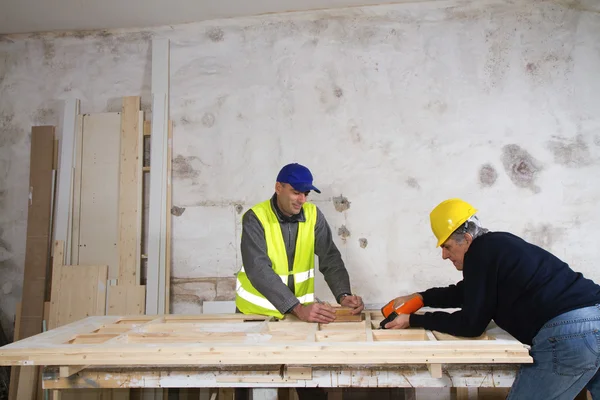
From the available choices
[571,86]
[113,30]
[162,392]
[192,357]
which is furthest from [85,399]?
[571,86]

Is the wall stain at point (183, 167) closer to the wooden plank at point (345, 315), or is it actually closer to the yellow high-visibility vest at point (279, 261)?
the yellow high-visibility vest at point (279, 261)

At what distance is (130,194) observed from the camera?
4.19 metres

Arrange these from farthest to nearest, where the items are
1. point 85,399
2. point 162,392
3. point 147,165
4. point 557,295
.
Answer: point 147,165 → point 162,392 → point 85,399 → point 557,295

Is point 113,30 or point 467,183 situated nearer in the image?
point 467,183

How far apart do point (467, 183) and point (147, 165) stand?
8.71ft

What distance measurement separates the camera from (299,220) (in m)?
3.13

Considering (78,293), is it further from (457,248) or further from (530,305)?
(530,305)

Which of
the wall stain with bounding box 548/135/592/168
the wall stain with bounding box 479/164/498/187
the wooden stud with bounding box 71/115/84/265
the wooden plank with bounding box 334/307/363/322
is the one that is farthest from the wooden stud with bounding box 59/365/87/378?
the wall stain with bounding box 548/135/592/168

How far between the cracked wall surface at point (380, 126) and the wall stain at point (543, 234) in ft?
0.05

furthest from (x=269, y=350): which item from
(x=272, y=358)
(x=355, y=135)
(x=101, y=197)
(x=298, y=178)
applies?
(x=101, y=197)

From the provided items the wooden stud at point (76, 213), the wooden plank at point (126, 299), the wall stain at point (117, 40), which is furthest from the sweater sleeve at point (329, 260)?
the wall stain at point (117, 40)

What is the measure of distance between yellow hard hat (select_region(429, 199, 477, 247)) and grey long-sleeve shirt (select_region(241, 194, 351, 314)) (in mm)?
895

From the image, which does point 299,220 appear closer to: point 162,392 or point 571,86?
point 162,392

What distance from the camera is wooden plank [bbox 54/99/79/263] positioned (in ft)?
13.8
